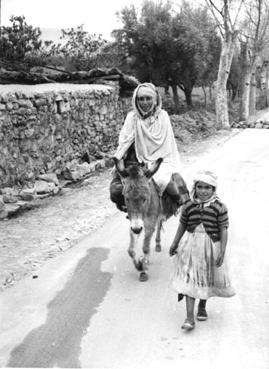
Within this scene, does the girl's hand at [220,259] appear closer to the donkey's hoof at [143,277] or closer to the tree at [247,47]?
the donkey's hoof at [143,277]

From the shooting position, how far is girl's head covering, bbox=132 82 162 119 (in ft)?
22.1

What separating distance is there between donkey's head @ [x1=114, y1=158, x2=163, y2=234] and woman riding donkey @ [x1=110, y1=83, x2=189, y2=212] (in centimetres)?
50

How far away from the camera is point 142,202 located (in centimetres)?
596

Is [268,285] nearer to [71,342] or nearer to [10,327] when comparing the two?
[71,342]

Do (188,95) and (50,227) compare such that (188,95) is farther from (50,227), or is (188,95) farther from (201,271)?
(201,271)

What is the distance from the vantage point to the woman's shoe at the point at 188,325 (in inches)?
198

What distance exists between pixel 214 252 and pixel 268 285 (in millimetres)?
1482

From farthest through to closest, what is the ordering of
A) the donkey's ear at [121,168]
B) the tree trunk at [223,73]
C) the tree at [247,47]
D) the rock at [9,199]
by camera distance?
the tree at [247,47] → the tree trunk at [223,73] → the rock at [9,199] → the donkey's ear at [121,168]

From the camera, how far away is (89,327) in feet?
17.2

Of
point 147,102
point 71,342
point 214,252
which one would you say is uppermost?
point 147,102

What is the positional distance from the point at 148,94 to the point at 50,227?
344cm

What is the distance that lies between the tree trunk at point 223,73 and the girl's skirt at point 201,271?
821 inches

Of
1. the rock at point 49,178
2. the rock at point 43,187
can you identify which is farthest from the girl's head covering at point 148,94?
the rock at point 49,178

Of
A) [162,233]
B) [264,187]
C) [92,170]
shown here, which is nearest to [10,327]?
[162,233]
